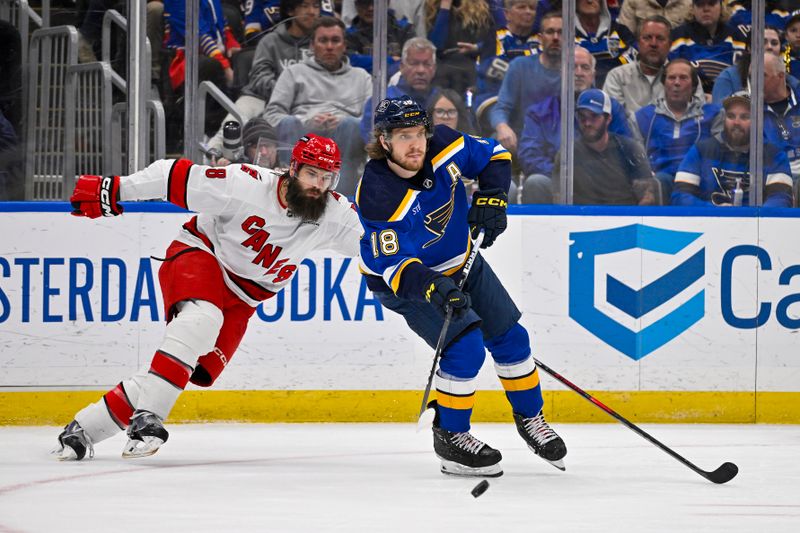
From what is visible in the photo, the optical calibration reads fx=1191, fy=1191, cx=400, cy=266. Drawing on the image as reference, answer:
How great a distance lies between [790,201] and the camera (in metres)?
5.61

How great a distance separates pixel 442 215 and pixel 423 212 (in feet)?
0.27

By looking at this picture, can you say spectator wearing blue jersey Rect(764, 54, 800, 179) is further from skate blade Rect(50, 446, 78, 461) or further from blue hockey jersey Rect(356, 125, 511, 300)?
skate blade Rect(50, 446, 78, 461)

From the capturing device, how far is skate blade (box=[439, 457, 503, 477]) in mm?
3477

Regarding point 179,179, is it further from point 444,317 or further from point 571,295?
point 571,295

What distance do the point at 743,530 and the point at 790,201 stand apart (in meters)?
3.25

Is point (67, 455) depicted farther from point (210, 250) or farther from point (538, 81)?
point (538, 81)

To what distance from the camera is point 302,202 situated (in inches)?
150

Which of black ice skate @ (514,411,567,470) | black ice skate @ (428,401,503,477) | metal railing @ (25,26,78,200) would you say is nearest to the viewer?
black ice skate @ (428,401,503,477)

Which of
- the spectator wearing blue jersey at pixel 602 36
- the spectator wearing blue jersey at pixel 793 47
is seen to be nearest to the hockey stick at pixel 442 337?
the spectator wearing blue jersey at pixel 602 36

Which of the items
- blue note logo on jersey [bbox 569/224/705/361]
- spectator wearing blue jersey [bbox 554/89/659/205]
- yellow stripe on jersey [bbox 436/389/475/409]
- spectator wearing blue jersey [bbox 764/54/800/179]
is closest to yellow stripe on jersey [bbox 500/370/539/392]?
yellow stripe on jersey [bbox 436/389/475/409]

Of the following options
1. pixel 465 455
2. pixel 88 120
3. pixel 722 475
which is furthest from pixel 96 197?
pixel 722 475

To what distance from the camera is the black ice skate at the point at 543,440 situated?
3555mm

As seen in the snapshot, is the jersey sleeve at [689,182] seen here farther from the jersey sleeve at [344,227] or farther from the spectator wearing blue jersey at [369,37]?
the jersey sleeve at [344,227]

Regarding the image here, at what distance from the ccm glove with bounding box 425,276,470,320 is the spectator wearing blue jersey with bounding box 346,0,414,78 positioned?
8.55 feet
